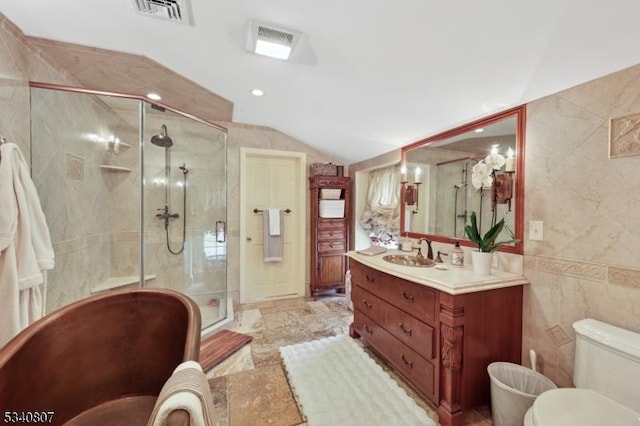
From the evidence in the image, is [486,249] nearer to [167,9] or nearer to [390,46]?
[390,46]

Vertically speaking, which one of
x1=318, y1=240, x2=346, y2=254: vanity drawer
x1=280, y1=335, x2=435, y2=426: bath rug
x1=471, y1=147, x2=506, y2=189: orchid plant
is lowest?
x1=280, y1=335, x2=435, y2=426: bath rug

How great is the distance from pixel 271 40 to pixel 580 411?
233cm

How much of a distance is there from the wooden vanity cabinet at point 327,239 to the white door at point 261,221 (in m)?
0.20

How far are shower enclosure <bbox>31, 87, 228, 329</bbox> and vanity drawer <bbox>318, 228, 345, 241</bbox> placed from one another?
1.23 metres

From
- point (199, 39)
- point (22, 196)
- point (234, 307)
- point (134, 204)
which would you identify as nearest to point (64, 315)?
point (22, 196)

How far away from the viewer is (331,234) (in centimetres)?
352

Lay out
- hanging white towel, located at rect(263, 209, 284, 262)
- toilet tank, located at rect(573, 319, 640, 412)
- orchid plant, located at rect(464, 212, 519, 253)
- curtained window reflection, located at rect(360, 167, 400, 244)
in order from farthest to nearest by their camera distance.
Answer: hanging white towel, located at rect(263, 209, 284, 262), curtained window reflection, located at rect(360, 167, 400, 244), orchid plant, located at rect(464, 212, 519, 253), toilet tank, located at rect(573, 319, 640, 412)

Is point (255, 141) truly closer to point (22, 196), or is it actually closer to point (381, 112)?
point (381, 112)

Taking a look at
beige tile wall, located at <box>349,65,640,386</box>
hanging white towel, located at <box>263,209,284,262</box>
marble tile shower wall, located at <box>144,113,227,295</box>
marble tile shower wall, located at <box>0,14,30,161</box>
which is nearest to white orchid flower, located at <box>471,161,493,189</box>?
beige tile wall, located at <box>349,65,640,386</box>

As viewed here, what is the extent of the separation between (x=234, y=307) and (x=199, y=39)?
9.18 feet

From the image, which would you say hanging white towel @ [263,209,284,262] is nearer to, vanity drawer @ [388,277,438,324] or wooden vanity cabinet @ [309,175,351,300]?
wooden vanity cabinet @ [309,175,351,300]

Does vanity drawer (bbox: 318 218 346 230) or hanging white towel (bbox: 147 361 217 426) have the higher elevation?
vanity drawer (bbox: 318 218 346 230)

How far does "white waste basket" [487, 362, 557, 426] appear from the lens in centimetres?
127

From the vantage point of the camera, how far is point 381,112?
7.39ft
